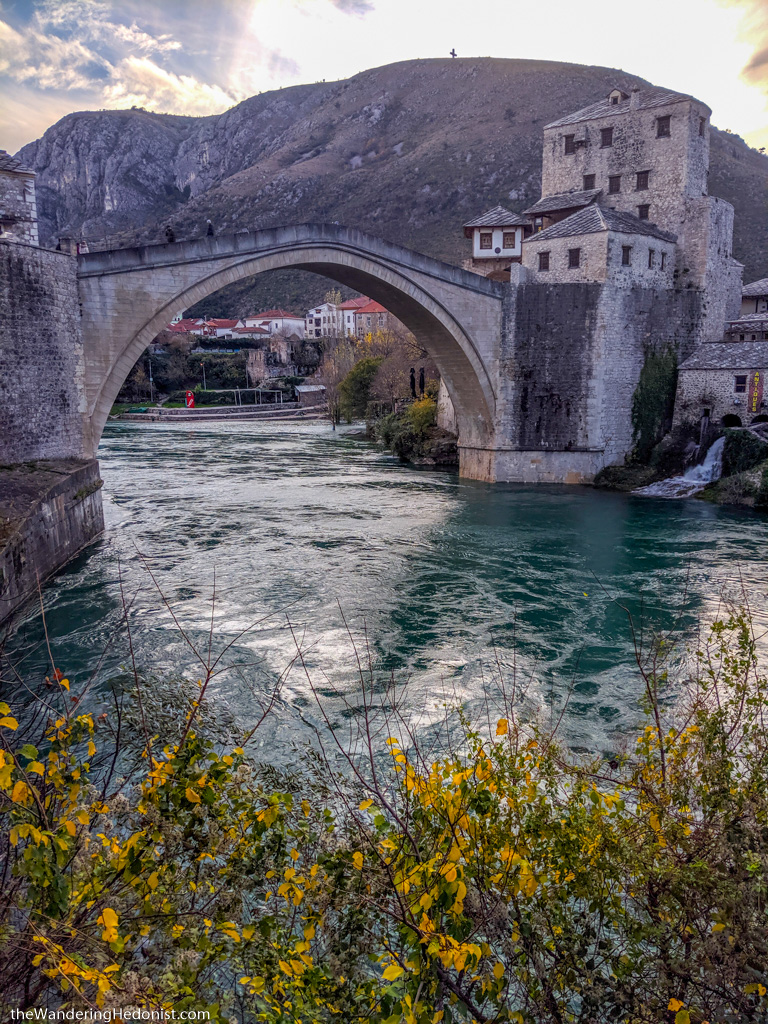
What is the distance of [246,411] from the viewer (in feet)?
160

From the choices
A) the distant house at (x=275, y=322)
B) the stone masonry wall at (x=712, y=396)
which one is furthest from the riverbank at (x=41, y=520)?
the distant house at (x=275, y=322)

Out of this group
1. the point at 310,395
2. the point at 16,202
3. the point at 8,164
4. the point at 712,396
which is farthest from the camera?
the point at 310,395

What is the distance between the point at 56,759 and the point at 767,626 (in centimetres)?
802

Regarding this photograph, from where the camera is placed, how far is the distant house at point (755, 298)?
2264 cm

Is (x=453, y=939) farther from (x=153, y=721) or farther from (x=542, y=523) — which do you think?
(x=542, y=523)

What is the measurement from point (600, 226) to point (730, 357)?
4.50 m

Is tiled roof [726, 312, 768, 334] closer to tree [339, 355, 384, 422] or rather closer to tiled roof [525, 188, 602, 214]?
tiled roof [525, 188, 602, 214]

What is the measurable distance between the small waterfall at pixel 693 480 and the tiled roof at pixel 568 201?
24.8ft

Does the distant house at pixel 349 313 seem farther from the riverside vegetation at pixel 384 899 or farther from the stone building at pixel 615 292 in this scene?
the riverside vegetation at pixel 384 899

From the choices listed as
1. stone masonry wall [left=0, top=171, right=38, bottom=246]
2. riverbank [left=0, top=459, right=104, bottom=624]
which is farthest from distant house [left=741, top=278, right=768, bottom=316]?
riverbank [left=0, top=459, right=104, bottom=624]

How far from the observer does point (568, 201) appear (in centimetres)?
2019

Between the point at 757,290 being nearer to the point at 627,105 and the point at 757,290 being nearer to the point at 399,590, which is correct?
the point at 627,105

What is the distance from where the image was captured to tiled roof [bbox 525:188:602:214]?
1984 centimetres

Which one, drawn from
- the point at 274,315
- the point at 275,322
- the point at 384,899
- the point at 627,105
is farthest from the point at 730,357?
the point at 274,315
